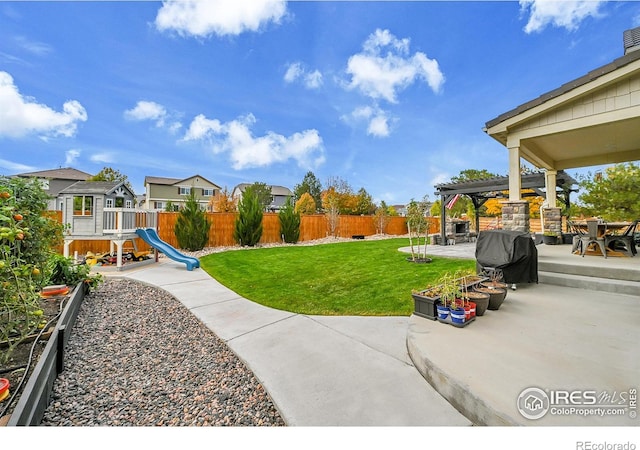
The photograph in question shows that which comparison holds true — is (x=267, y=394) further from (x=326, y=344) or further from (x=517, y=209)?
(x=517, y=209)

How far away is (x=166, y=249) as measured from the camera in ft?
26.5

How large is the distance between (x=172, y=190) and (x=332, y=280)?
32.9 meters

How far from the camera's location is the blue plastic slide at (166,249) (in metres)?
7.56

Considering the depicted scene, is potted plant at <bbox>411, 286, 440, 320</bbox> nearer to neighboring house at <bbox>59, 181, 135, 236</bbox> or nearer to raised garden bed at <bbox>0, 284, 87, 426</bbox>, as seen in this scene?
raised garden bed at <bbox>0, 284, 87, 426</bbox>

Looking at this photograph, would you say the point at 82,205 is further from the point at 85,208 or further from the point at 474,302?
the point at 474,302

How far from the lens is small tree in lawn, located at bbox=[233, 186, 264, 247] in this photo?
12352mm

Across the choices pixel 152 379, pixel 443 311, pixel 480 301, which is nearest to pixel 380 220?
pixel 480 301

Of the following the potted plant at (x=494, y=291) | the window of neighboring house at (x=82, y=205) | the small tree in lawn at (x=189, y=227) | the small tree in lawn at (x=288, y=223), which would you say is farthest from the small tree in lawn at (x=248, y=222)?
the potted plant at (x=494, y=291)

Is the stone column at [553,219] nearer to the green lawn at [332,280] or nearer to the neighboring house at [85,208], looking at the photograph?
the green lawn at [332,280]

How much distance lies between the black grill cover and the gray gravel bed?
401cm

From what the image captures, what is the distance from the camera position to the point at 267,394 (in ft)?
7.12

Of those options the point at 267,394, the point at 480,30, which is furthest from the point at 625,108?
the point at 267,394

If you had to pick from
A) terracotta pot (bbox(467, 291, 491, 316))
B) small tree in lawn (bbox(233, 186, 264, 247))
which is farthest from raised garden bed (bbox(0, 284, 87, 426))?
small tree in lawn (bbox(233, 186, 264, 247))

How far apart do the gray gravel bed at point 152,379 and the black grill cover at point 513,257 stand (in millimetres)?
4014
